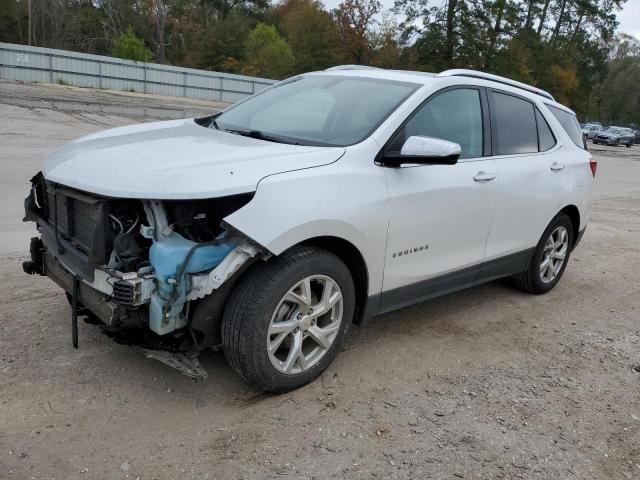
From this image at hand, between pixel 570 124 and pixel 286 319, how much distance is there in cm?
379

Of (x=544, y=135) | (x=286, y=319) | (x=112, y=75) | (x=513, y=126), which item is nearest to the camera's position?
(x=286, y=319)

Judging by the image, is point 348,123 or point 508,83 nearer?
point 348,123

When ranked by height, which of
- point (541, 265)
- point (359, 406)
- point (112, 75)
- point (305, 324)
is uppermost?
point (305, 324)

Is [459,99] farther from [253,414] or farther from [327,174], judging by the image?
[253,414]

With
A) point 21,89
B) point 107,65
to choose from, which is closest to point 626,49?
point 107,65

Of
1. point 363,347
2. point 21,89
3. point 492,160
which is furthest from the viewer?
point 21,89

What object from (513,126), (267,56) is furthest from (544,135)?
(267,56)

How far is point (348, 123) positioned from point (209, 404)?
74.3 inches

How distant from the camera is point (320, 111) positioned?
399cm

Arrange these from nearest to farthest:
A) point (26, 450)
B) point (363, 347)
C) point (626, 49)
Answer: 1. point (26, 450)
2. point (363, 347)
3. point (626, 49)

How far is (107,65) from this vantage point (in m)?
34.2

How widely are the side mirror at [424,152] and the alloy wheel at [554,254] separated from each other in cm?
220

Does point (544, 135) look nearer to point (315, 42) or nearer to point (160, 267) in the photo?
point (160, 267)

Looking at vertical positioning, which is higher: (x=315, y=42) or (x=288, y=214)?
(x=315, y=42)
